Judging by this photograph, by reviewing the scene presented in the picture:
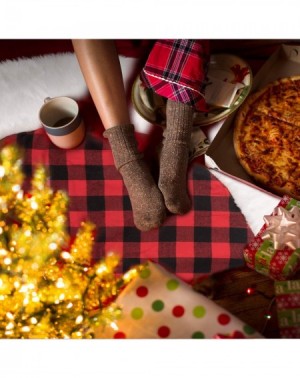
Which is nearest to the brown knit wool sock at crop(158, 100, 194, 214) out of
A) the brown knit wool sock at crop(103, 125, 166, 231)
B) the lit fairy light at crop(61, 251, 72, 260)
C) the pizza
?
the brown knit wool sock at crop(103, 125, 166, 231)

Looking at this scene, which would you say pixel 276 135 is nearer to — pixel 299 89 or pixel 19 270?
pixel 299 89

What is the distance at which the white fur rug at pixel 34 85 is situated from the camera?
4.42 ft

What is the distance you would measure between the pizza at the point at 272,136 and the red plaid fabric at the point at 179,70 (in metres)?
0.17

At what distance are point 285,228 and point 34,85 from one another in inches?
33.5

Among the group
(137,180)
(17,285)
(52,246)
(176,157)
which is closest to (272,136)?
(176,157)

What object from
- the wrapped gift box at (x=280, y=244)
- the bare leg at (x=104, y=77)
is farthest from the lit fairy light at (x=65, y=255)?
the wrapped gift box at (x=280, y=244)

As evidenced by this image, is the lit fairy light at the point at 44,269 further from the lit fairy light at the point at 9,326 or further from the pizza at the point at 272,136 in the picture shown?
the pizza at the point at 272,136

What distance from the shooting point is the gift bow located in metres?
1.08

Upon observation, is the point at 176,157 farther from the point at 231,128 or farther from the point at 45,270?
the point at 45,270
